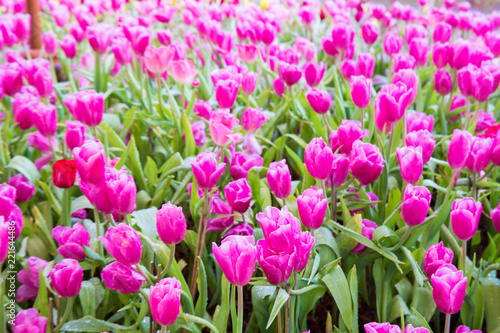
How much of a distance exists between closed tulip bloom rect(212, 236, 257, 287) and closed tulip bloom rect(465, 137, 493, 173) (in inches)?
20.5

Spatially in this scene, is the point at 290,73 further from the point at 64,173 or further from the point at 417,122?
the point at 64,173

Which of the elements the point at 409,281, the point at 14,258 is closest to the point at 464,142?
the point at 409,281

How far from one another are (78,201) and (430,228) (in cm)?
71

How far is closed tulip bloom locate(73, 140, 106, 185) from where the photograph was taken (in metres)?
0.80

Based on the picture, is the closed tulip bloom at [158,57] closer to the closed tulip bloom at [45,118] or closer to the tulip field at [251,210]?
the tulip field at [251,210]

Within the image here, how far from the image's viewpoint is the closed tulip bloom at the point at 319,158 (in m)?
0.85

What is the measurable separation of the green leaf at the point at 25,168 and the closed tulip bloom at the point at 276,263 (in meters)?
0.69

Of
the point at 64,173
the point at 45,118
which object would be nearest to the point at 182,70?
the point at 45,118

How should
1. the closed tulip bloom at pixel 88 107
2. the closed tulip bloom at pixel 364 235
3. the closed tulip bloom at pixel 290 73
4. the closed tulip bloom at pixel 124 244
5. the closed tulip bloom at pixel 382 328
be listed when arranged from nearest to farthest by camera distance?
the closed tulip bloom at pixel 382 328
the closed tulip bloom at pixel 124 244
the closed tulip bloom at pixel 364 235
the closed tulip bloom at pixel 88 107
the closed tulip bloom at pixel 290 73

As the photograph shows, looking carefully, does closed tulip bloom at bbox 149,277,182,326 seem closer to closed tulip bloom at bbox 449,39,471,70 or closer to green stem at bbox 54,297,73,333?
green stem at bbox 54,297,73,333

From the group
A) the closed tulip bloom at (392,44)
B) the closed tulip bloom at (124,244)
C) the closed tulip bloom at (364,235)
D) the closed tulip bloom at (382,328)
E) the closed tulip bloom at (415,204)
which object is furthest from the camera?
the closed tulip bloom at (392,44)

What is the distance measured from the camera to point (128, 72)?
153cm

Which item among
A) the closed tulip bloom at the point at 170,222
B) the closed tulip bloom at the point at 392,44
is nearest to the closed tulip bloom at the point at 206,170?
the closed tulip bloom at the point at 170,222

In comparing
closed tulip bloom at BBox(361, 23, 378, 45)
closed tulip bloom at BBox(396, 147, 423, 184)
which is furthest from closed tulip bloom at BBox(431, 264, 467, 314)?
closed tulip bloom at BBox(361, 23, 378, 45)
